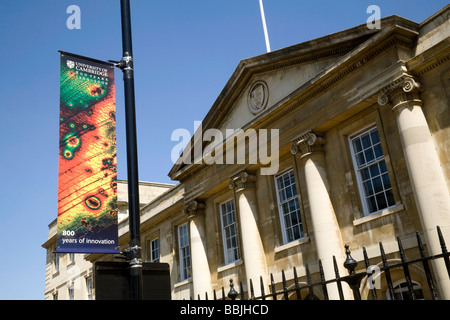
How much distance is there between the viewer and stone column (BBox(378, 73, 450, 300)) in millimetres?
11094

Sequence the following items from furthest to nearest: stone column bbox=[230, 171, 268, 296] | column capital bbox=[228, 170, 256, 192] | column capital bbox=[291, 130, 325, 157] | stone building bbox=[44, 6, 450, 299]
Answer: column capital bbox=[228, 170, 256, 192], stone column bbox=[230, 171, 268, 296], column capital bbox=[291, 130, 325, 157], stone building bbox=[44, 6, 450, 299]

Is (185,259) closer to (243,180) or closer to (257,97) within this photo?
(243,180)

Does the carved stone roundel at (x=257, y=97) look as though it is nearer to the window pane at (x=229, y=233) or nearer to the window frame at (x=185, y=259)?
the window pane at (x=229, y=233)

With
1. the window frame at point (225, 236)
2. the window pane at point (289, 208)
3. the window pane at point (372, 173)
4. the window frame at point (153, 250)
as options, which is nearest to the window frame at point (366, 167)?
the window pane at point (372, 173)

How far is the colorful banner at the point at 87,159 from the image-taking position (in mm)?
5820

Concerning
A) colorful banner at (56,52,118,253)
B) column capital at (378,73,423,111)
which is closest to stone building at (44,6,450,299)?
column capital at (378,73,423,111)

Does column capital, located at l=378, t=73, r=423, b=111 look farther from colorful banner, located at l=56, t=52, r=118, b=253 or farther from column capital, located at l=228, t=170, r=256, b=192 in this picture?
colorful banner, located at l=56, t=52, r=118, b=253

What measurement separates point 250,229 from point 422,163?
24.1 feet

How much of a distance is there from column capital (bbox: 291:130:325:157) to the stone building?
4 cm

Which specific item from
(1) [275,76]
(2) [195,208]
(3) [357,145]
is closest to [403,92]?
(3) [357,145]

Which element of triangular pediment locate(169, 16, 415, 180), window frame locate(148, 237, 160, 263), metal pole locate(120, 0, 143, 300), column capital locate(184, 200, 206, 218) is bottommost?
metal pole locate(120, 0, 143, 300)

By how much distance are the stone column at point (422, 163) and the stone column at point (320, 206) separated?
2.90 metres

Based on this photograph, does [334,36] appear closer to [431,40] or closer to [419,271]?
[431,40]
